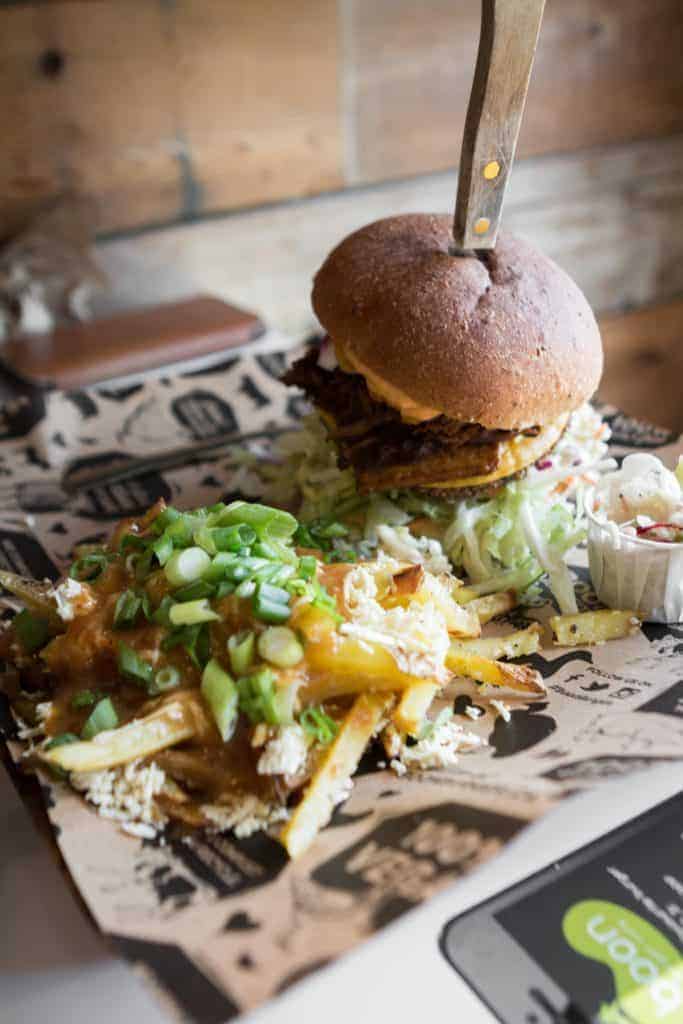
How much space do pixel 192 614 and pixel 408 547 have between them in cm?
81

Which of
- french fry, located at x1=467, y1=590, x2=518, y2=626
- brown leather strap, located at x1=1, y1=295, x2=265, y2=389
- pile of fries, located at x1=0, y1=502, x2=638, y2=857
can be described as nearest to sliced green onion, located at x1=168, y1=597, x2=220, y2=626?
pile of fries, located at x1=0, y1=502, x2=638, y2=857

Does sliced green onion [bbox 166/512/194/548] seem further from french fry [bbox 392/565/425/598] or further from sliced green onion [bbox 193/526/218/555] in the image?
french fry [bbox 392/565/425/598]

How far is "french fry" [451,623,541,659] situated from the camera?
204 centimetres

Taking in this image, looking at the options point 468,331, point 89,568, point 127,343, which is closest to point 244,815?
point 89,568

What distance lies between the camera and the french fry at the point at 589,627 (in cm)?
217

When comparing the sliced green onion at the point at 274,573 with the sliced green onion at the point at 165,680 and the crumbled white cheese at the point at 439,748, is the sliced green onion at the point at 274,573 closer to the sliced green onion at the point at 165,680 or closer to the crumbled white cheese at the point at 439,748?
the sliced green onion at the point at 165,680

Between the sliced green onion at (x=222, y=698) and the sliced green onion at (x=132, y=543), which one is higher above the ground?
the sliced green onion at (x=132, y=543)

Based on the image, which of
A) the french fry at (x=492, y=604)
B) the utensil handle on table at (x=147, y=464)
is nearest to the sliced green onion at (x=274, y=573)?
the french fry at (x=492, y=604)

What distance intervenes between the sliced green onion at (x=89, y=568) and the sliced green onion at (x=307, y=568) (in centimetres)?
42

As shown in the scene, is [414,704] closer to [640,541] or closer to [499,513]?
[640,541]

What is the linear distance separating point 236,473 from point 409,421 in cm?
70

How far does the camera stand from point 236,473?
9.75 feet

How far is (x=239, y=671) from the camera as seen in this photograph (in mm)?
1729

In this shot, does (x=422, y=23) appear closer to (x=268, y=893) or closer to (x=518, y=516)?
(x=518, y=516)
